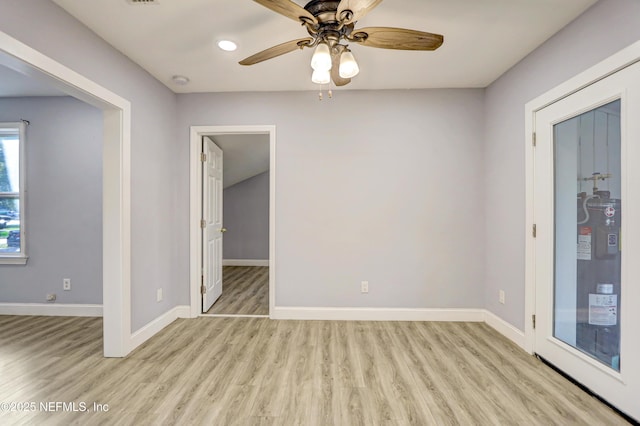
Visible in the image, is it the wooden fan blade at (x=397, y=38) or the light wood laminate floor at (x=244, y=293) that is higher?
the wooden fan blade at (x=397, y=38)

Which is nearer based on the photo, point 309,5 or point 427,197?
point 309,5

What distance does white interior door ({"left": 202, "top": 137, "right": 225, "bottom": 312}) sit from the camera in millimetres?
3406

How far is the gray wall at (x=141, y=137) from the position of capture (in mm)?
1805

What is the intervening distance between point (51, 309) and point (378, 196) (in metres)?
3.86

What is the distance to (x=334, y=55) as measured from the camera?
1910 millimetres

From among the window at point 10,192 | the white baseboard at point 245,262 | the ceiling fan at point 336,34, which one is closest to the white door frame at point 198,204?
the ceiling fan at point 336,34

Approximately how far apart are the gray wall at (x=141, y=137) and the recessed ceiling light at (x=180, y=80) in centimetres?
19

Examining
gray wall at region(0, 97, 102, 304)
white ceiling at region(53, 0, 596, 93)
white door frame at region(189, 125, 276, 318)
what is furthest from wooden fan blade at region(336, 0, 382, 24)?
gray wall at region(0, 97, 102, 304)

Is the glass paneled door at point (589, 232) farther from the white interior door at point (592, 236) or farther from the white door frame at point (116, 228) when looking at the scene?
the white door frame at point (116, 228)

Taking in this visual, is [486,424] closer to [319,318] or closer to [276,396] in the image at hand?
[276,396]

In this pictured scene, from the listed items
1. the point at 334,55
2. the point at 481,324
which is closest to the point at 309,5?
the point at 334,55

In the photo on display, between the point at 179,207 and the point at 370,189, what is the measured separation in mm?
2105

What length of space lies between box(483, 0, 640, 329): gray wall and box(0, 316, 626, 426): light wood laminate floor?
2.01ft

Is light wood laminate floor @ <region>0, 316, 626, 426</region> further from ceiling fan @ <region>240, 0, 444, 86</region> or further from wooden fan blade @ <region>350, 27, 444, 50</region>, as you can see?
wooden fan blade @ <region>350, 27, 444, 50</region>
